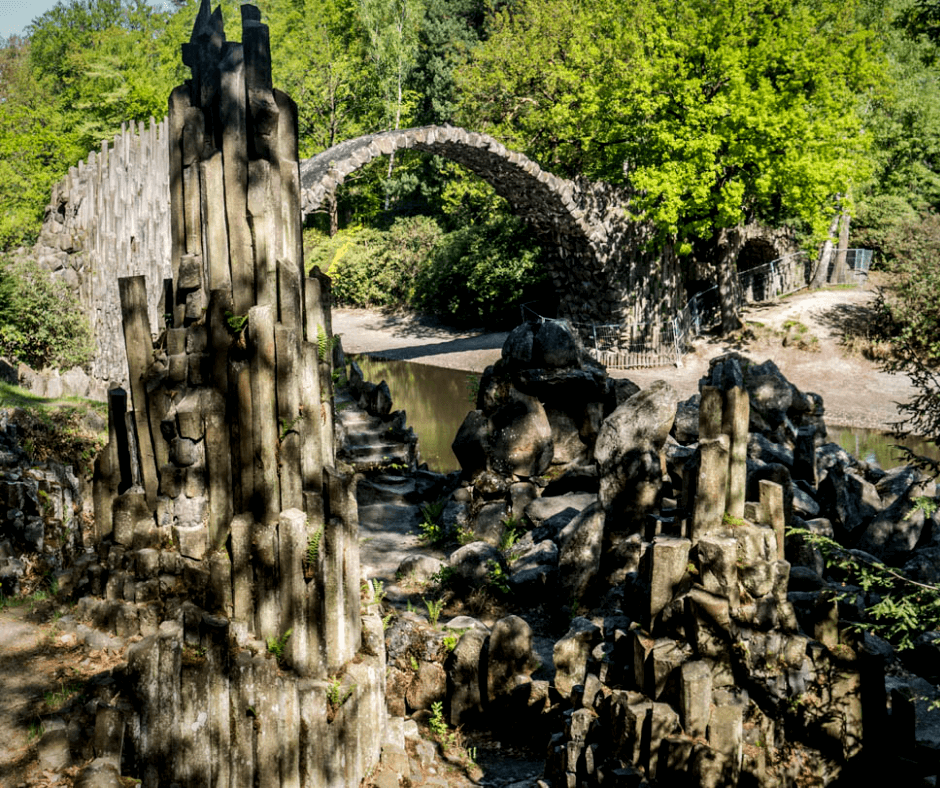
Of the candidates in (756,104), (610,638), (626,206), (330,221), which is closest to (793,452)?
(610,638)

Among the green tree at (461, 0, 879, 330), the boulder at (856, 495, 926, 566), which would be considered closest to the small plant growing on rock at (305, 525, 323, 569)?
the boulder at (856, 495, 926, 566)

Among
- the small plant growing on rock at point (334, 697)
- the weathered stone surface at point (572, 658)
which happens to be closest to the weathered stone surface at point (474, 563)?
the weathered stone surface at point (572, 658)

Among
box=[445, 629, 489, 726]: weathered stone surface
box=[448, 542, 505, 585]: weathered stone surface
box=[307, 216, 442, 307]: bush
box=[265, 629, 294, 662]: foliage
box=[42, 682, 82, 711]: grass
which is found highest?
box=[307, 216, 442, 307]: bush

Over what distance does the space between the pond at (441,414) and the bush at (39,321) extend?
7.33 meters

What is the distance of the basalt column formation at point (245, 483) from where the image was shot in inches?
239

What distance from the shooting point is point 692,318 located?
1204 inches

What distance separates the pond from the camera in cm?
1984

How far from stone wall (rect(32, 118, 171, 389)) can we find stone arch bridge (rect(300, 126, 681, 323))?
8.78m

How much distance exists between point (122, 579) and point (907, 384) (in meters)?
22.3

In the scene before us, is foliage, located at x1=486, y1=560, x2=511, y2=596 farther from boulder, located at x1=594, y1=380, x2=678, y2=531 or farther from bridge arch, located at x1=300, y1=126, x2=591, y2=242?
bridge arch, located at x1=300, y1=126, x2=591, y2=242

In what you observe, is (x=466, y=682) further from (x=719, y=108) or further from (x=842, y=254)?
(x=842, y=254)

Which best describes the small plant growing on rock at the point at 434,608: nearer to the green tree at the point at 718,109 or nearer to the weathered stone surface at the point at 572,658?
the weathered stone surface at the point at 572,658

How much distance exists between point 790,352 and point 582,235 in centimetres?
708

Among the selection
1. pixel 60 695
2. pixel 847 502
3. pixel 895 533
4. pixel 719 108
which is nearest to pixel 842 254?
pixel 719 108
